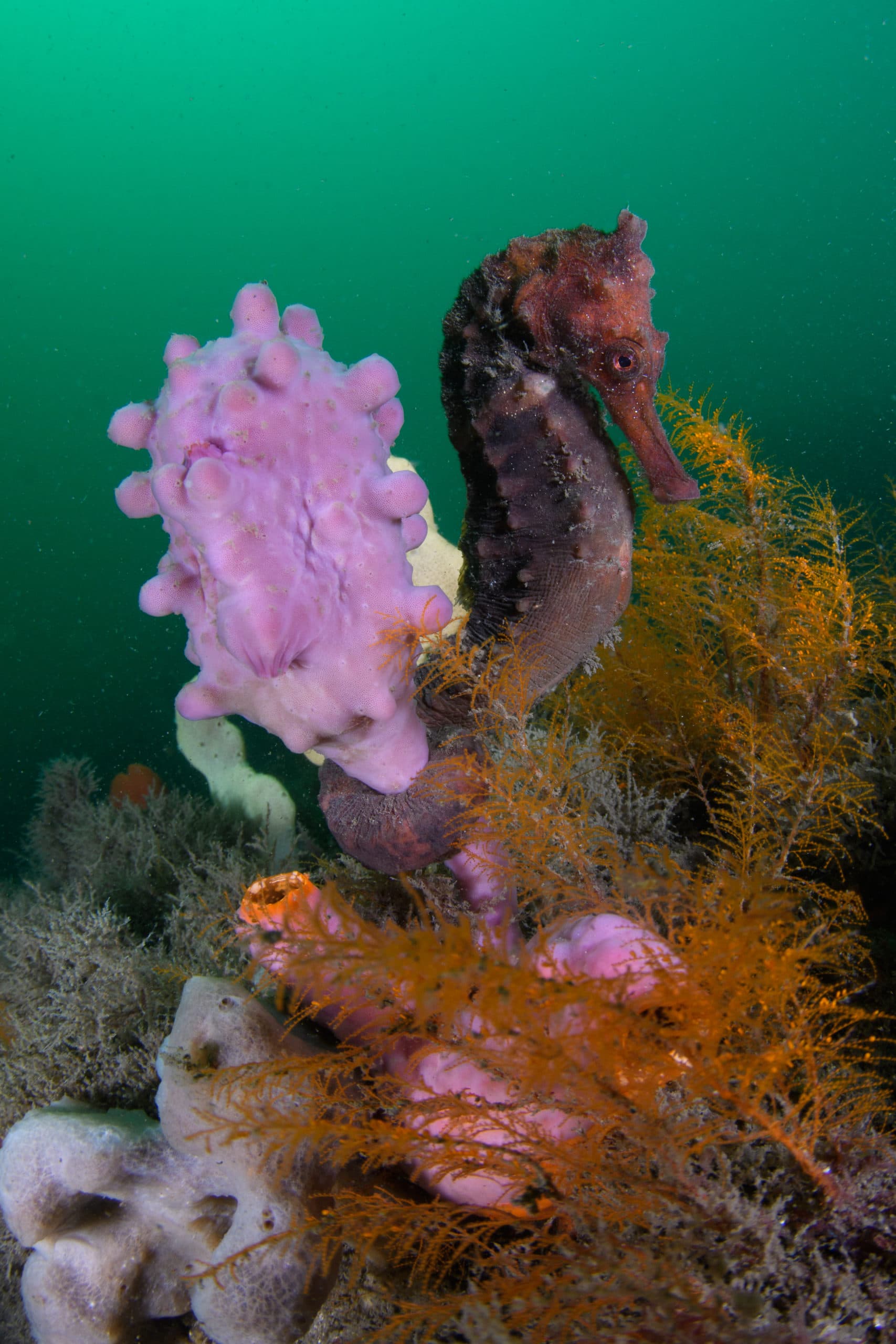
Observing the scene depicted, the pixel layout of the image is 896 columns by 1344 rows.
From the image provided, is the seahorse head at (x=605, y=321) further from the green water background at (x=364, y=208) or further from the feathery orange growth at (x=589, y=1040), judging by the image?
the green water background at (x=364, y=208)

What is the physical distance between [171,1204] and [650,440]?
2592mm

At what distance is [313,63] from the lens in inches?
1517

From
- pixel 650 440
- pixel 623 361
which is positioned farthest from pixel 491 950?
pixel 623 361

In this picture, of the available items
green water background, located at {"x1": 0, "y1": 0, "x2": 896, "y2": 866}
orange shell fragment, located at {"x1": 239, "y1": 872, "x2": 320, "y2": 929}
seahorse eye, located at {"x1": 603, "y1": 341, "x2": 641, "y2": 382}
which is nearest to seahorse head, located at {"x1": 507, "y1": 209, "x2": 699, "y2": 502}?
seahorse eye, located at {"x1": 603, "y1": 341, "x2": 641, "y2": 382}

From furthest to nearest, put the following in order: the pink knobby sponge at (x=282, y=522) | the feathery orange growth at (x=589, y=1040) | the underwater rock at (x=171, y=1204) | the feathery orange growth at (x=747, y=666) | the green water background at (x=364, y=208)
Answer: the green water background at (x=364, y=208) < the feathery orange growth at (x=747, y=666) < the underwater rock at (x=171, y=1204) < the pink knobby sponge at (x=282, y=522) < the feathery orange growth at (x=589, y=1040)

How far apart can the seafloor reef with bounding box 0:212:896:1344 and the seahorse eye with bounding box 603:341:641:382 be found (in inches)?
0.7

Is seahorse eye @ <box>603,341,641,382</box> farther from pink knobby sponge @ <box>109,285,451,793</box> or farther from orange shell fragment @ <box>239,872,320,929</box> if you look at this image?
orange shell fragment @ <box>239,872,320,929</box>

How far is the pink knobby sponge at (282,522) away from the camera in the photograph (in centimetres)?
149

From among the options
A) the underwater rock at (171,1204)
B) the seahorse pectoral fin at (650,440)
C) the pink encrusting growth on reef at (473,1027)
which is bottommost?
the underwater rock at (171,1204)

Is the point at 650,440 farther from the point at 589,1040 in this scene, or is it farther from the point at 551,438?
the point at 589,1040

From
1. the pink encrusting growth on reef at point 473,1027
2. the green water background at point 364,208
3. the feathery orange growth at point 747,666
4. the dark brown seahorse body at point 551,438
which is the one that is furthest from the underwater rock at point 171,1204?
the green water background at point 364,208

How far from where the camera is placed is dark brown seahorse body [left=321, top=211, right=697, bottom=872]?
5.84 ft

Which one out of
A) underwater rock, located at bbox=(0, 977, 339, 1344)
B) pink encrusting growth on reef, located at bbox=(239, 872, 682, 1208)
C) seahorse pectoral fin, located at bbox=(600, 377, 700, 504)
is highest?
seahorse pectoral fin, located at bbox=(600, 377, 700, 504)

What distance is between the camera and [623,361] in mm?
1786
